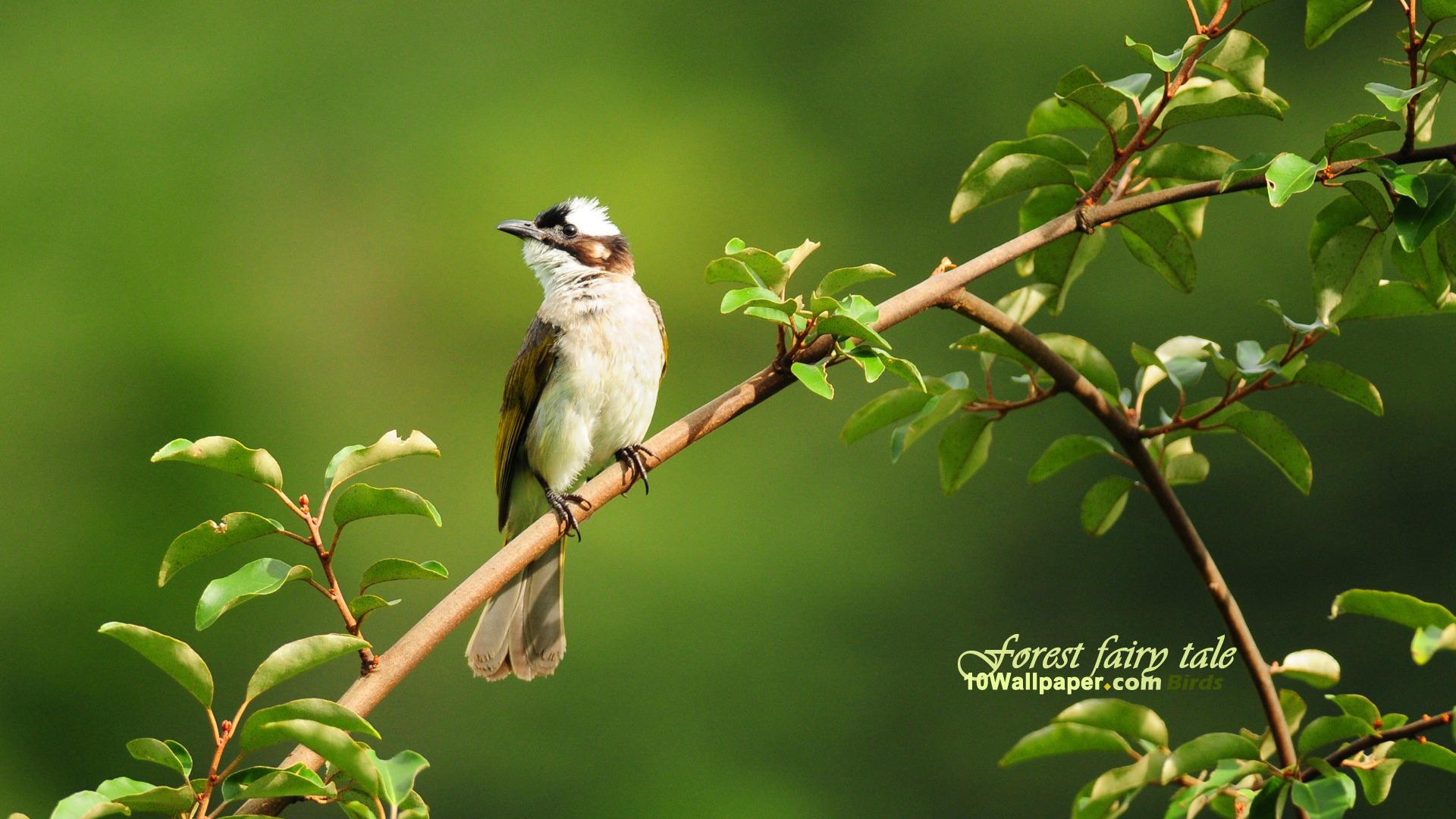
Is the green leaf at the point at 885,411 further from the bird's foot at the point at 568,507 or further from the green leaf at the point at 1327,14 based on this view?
the green leaf at the point at 1327,14

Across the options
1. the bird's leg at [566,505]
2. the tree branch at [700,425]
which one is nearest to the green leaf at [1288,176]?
the tree branch at [700,425]

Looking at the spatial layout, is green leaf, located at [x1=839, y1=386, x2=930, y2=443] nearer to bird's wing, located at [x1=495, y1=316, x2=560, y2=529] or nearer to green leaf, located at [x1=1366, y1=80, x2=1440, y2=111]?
green leaf, located at [x1=1366, y1=80, x2=1440, y2=111]

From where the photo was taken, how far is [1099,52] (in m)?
11.1

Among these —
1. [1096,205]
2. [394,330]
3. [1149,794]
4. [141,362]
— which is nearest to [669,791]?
[1149,794]

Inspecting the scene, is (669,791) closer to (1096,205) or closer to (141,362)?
(141,362)

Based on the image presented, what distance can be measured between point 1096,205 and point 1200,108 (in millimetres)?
164

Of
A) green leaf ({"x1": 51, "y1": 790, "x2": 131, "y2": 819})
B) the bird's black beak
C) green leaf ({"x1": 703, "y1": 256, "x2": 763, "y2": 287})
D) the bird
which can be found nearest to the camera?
green leaf ({"x1": 51, "y1": 790, "x2": 131, "y2": 819})

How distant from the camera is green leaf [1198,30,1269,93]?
4.88ft

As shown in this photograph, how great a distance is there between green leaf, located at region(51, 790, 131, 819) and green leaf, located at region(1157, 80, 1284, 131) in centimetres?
113

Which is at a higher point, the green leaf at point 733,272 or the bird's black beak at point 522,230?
the bird's black beak at point 522,230

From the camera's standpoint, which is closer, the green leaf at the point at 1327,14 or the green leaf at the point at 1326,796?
the green leaf at the point at 1326,796

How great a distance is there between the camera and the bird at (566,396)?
267cm

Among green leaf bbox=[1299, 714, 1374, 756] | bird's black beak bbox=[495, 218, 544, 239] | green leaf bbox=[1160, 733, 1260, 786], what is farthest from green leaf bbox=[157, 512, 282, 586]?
bird's black beak bbox=[495, 218, 544, 239]

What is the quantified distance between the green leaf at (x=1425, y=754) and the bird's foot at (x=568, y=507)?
79cm
